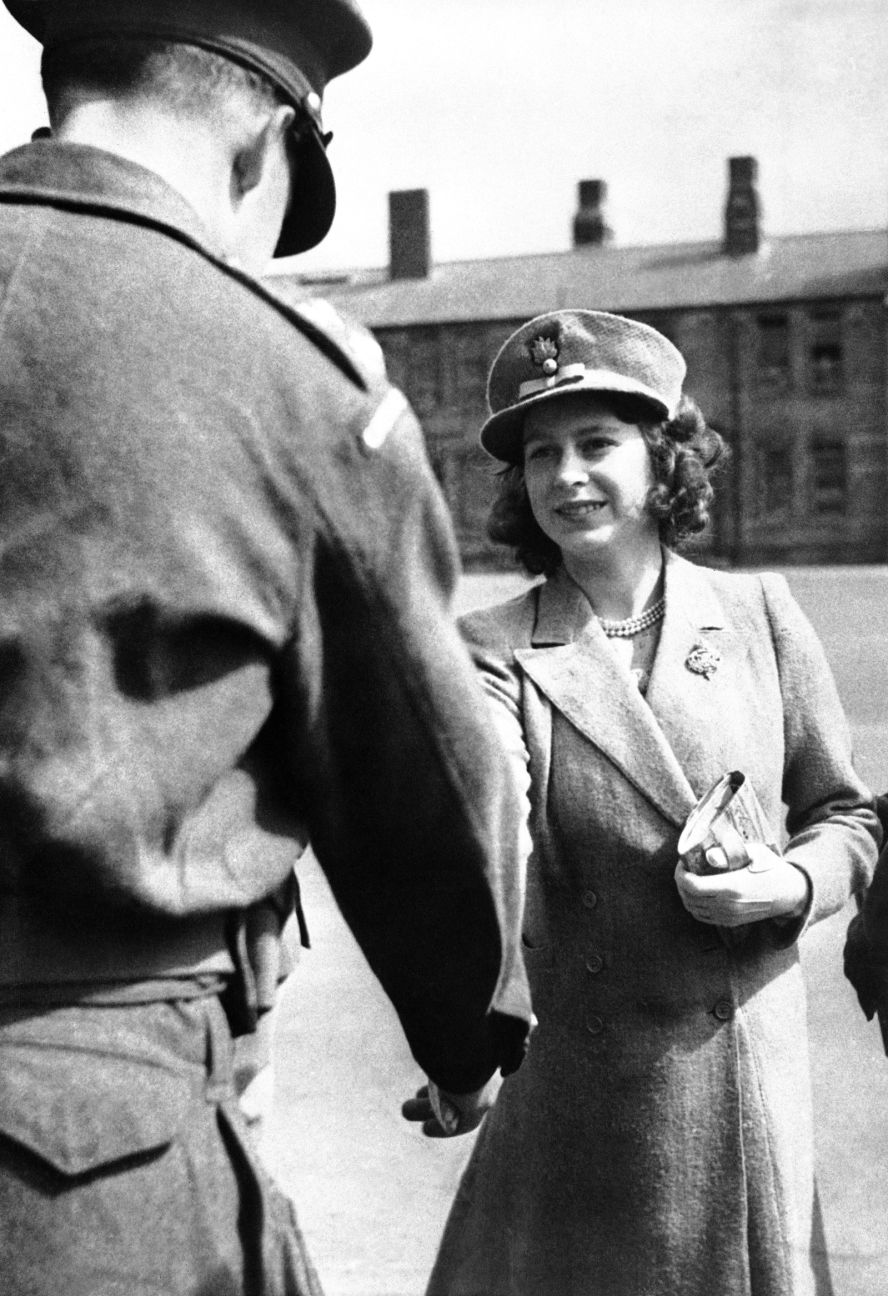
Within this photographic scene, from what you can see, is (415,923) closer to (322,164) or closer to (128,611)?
(128,611)

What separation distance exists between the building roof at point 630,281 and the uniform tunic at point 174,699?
148 ft

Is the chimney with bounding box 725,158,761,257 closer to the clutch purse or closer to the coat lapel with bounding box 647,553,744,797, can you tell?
→ the coat lapel with bounding box 647,553,744,797

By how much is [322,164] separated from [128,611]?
58 cm

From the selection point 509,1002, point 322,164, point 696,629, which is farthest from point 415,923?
point 696,629

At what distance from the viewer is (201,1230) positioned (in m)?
1.53

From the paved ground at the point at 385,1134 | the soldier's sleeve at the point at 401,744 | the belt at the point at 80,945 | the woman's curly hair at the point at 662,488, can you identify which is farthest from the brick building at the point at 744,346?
the belt at the point at 80,945

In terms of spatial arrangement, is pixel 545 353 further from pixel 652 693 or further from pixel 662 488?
pixel 652 693

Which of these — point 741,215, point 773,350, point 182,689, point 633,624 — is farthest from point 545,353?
point 741,215

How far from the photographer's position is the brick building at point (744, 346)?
1821 inches

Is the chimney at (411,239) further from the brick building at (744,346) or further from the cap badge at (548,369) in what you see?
the cap badge at (548,369)

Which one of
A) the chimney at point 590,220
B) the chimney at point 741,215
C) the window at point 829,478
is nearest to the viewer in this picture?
the window at point 829,478

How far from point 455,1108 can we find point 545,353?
152 cm

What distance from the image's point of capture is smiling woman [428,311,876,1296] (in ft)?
9.04

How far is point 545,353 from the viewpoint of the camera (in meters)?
2.99
